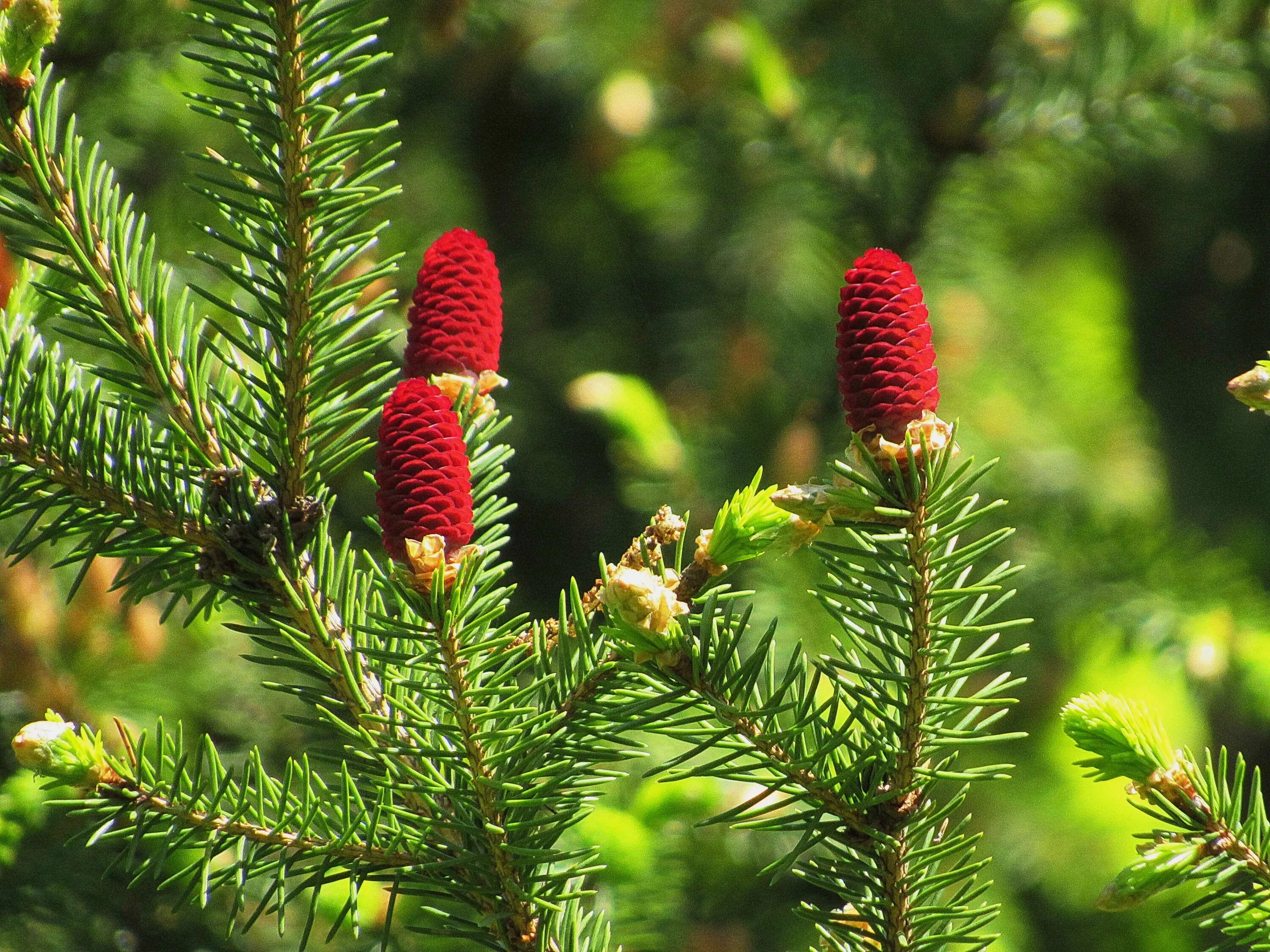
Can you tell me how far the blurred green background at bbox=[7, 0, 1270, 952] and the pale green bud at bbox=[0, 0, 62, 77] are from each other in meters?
0.55

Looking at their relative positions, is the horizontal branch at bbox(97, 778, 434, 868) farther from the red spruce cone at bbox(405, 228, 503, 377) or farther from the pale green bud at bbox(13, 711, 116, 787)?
the red spruce cone at bbox(405, 228, 503, 377)

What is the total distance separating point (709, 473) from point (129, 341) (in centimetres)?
105

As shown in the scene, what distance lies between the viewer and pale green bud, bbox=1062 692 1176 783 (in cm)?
58

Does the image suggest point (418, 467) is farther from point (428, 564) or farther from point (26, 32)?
point (26, 32)

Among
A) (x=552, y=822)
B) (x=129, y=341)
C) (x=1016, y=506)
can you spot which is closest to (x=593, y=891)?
(x=552, y=822)

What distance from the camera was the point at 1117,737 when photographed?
577mm

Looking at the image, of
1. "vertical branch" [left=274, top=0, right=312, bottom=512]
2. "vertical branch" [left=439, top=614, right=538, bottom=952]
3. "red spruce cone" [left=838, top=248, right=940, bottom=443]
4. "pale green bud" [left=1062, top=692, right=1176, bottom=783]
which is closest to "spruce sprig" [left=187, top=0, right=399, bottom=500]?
"vertical branch" [left=274, top=0, right=312, bottom=512]

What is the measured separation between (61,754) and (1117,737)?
531mm

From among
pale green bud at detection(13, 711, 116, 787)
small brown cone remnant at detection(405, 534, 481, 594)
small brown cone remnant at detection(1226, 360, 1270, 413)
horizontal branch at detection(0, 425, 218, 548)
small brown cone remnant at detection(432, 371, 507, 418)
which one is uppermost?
small brown cone remnant at detection(432, 371, 507, 418)

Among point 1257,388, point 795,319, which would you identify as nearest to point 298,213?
point 1257,388

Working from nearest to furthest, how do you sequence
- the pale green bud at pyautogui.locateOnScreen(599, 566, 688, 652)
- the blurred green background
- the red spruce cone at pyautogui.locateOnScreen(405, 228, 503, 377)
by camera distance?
the pale green bud at pyautogui.locateOnScreen(599, 566, 688, 652), the red spruce cone at pyautogui.locateOnScreen(405, 228, 503, 377), the blurred green background

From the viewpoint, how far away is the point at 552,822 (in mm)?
577

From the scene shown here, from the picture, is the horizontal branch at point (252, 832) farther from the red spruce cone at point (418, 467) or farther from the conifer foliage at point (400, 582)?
the red spruce cone at point (418, 467)

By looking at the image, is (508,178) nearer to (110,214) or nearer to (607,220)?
(607,220)
